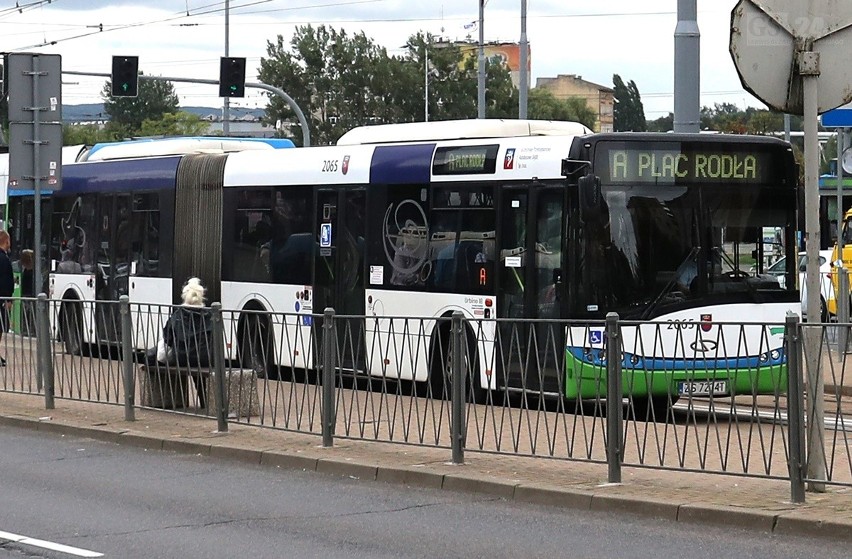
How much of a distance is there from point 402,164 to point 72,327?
400 cm

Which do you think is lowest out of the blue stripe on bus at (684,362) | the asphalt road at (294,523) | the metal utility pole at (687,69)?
the asphalt road at (294,523)

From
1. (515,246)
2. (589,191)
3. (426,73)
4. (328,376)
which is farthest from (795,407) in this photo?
(426,73)

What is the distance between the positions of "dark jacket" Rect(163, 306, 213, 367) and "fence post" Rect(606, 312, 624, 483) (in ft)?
14.1

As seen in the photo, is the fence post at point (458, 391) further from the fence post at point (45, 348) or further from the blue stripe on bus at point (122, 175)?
the blue stripe on bus at point (122, 175)

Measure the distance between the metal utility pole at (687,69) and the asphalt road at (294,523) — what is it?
330 inches

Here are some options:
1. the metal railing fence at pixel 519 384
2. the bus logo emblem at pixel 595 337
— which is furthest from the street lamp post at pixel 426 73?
the bus logo emblem at pixel 595 337

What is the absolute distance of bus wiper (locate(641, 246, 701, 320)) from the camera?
1479 centimetres

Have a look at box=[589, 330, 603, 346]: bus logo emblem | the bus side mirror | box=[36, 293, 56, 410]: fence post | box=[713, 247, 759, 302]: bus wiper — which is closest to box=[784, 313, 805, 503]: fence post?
box=[589, 330, 603, 346]: bus logo emblem

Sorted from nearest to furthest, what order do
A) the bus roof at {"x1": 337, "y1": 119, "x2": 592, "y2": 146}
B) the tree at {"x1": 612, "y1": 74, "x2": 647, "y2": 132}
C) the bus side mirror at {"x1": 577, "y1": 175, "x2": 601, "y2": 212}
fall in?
the bus side mirror at {"x1": 577, "y1": 175, "x2": 601, "y2": 212} < the bus roof at {"x1": 337, "y1": 119, "x2": 592, "y2": 146} < the tree at {"x1": 612, "y1": 74, "x2": 647, "y2": 132}

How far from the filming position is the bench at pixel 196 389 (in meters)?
13.5

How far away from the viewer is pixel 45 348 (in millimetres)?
15742

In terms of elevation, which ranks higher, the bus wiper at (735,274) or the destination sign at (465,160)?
the destination sign at (465,160)

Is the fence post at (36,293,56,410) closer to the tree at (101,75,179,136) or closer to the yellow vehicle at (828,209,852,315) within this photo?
the yellow vehicle at (828,209,852,315)

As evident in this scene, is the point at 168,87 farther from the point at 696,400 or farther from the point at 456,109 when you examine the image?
the point at 696,400
